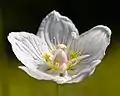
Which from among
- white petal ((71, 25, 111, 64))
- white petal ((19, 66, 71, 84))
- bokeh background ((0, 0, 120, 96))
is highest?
white petal ((71, 25, 111, 64))

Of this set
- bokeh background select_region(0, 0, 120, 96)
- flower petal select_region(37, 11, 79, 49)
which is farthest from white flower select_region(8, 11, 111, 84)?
bokeh background select_region(0, 0, 120, 96)

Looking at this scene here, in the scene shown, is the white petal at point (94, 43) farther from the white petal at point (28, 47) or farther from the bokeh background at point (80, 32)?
the bokeh background at point (80, 32)

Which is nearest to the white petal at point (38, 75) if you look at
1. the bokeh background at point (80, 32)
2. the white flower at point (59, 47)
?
the white flower at point (59, 47)

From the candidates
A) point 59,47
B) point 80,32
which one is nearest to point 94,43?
point 59,47

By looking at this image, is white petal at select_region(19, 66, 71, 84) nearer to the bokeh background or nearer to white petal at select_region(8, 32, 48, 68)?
white petal at select_region(8, 32, 48, 68)

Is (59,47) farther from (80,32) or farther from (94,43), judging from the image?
(80,32)
